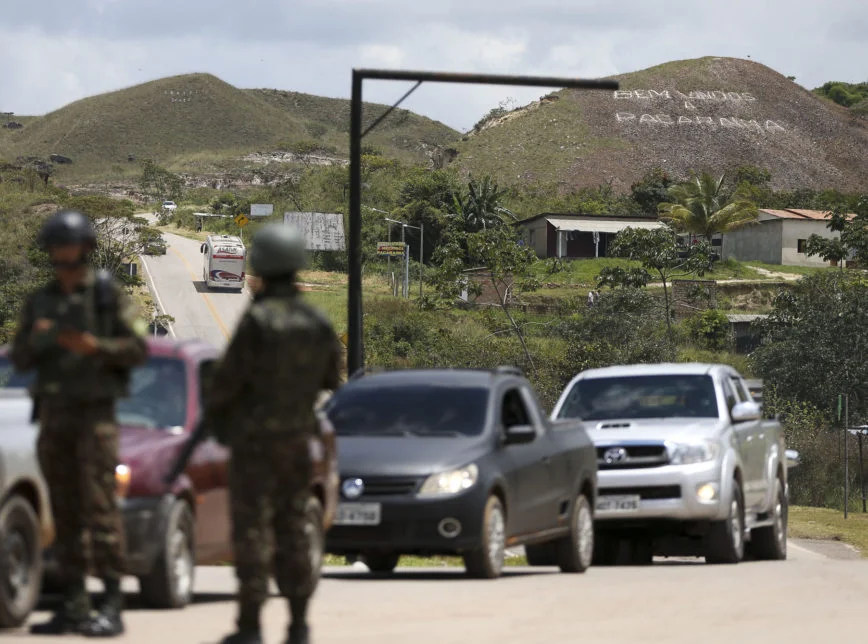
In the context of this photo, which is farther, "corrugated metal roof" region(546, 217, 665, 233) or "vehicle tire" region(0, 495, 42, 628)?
"corrugated metal roof" region(546, 217, 665, 233)

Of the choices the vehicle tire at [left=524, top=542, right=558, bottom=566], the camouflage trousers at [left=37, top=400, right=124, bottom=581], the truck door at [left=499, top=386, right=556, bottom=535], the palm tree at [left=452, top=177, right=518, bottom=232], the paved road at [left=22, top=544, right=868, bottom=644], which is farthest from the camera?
the palm tree at [left=452, top=177, right=518, bottom=232]

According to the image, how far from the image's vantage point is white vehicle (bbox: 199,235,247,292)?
9206cm

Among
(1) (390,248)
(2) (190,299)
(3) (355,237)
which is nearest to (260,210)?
(1) (390,248)

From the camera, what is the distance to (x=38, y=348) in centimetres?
732

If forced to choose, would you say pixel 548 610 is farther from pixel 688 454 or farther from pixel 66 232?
pixel 688 454

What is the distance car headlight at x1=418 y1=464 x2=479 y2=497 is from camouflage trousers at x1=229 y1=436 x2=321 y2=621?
5.33m

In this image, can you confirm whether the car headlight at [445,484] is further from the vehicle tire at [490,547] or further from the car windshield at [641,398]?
the car windshield at [641,398]

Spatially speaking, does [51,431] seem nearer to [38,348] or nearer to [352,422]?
[38,348]

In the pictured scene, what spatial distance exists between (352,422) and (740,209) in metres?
100

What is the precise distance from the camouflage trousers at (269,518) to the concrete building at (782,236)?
359 ft

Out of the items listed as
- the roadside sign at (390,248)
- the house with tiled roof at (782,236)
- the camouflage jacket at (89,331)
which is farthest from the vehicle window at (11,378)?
the house with tiled roof at (782,236)

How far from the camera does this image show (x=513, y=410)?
45.3ft

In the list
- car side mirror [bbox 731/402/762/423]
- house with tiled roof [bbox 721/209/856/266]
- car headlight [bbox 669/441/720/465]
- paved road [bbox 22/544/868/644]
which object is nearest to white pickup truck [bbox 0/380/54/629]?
paved road [bbox 22/544/868/644]

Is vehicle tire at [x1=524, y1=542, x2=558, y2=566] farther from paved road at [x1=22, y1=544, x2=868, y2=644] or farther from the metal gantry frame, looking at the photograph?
the metal gantry frame
